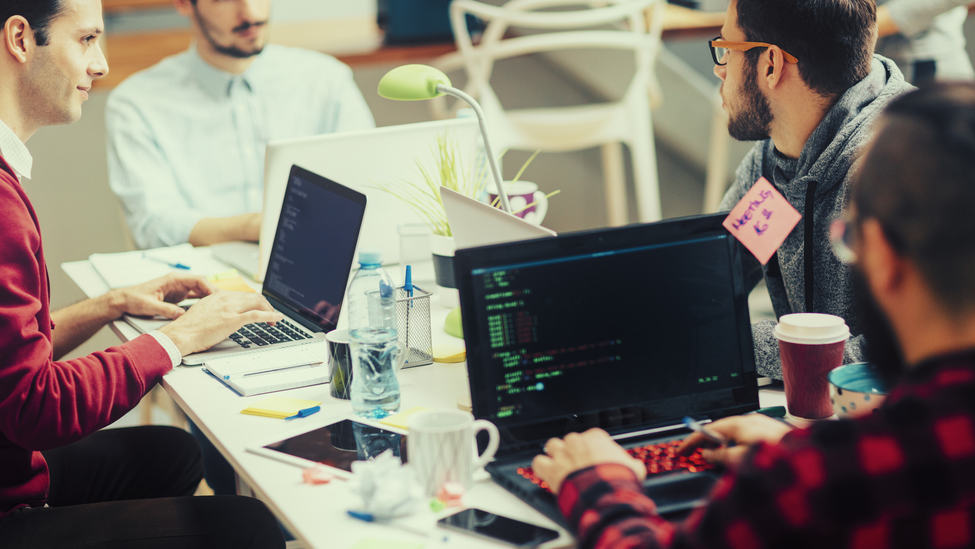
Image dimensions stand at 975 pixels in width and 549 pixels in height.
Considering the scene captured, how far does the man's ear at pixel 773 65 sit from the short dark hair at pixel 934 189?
886 mm

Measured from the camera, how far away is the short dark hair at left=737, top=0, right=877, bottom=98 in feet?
4.73

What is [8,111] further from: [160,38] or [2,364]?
[160,38]

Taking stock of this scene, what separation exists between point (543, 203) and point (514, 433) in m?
0.93

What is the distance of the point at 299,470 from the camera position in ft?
3.31

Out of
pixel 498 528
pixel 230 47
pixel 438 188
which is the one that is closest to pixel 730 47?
pixel 438 188

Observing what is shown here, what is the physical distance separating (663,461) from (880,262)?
0.40 metres

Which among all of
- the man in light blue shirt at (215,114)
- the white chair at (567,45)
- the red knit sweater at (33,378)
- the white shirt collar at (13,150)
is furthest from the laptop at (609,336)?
the white chair at (567,45)

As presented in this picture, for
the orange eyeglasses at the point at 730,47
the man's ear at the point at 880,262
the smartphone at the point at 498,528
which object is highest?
the orange eyeglasses at the point at 730,47

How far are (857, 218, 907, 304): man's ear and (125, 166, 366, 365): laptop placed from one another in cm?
88

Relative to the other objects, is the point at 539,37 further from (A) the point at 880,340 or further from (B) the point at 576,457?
(A) the point at 880,340

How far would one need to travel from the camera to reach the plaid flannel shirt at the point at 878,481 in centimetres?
60

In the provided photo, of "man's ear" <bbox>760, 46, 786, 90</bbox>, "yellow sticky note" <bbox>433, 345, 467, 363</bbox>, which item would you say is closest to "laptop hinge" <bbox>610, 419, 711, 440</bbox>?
"yellow sticky note" <bbox>433, 345, 467, 363</bbox>

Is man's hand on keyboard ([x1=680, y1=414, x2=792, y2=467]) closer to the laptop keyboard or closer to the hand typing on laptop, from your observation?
the hand typing on laptop

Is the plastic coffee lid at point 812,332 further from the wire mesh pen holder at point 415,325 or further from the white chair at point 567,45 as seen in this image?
the white chair at point 567,45
